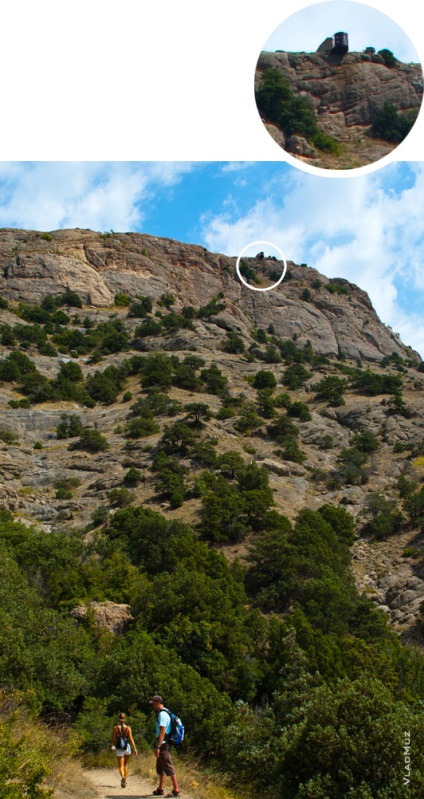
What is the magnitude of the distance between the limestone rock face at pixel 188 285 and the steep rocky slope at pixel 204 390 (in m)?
0.24

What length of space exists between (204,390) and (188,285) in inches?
1610

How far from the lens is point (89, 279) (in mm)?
81312

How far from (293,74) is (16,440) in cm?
3672

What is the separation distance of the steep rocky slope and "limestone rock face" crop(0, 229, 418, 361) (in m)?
0.24

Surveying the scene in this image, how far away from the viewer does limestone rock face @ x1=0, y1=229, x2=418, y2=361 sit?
260 feet

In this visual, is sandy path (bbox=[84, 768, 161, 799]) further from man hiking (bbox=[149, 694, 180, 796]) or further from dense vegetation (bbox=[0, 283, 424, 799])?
dense vegetation (bbox=[0, 283, 424, 799])

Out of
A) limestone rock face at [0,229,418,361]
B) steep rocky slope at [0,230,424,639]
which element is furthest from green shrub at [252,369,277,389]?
limestone rock face at [0,229,418,361]

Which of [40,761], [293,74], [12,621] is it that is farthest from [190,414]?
[40,761]

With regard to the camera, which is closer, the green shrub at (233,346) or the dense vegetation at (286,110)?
the dense vegetation at (286,110)

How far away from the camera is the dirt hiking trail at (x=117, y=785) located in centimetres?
944

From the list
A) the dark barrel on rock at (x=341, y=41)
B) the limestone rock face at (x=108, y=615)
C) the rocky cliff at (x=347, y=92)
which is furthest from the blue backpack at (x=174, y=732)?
the limestone rock face at (x=108, y=615)

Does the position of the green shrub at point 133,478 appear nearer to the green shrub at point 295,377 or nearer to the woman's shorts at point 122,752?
the green shrub at point 295,377

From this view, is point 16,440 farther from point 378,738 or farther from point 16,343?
point 378,738

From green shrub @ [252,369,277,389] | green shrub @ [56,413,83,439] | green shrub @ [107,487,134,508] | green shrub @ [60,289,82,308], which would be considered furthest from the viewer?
green shrub @ [60,289,82,308]
